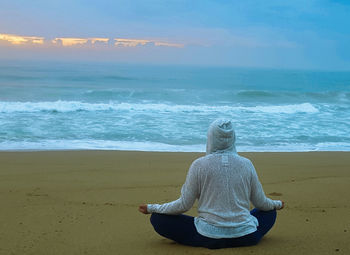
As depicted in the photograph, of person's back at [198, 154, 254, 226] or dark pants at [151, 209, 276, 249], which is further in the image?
dark pants at [151, 209, 276, 249]

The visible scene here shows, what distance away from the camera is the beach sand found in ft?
11.3

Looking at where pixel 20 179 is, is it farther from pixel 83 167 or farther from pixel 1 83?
pixel 1 83

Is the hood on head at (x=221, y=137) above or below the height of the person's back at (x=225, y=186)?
above

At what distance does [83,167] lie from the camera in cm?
766

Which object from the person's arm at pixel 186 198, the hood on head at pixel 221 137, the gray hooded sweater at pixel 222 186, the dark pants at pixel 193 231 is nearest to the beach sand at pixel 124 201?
the dark pants at pixel 193 231

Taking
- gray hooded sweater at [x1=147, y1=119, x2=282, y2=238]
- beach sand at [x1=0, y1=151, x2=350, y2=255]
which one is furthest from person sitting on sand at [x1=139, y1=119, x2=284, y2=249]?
beach sand at [x1=0, y1=151, x2=350, y2=255]

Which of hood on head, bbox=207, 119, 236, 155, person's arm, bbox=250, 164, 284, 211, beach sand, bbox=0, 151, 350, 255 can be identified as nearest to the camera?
hood on head, bbox=207, 119, 236, 155

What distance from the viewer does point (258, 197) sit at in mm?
3115

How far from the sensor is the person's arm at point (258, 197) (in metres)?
3.03

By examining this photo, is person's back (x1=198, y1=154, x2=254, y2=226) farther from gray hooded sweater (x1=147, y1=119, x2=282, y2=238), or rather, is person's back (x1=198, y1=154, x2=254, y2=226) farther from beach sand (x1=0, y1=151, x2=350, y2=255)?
beach sand (x1=0, y1=151, x2=350, y2=255)

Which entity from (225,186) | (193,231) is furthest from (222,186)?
(193,231)

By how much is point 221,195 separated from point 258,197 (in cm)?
33

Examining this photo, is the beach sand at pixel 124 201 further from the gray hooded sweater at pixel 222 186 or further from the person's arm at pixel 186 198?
the person's arm at pixel 186 198

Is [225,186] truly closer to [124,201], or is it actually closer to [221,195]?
[221,195]
